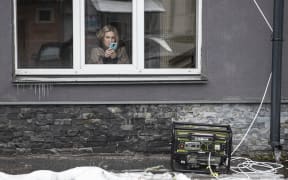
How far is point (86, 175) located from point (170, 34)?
2.48 m

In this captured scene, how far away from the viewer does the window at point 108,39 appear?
21.5ft

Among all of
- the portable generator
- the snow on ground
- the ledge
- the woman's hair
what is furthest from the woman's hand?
the snow on ground

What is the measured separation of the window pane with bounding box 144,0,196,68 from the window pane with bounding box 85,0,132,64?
278 millimetres

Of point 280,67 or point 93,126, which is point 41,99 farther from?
point 280,67

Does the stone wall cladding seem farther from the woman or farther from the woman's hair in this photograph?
the woman's hair

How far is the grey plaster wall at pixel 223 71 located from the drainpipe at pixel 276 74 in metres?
0.19

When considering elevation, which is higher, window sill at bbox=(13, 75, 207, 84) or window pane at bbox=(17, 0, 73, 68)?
window pane at bbox=(17, 0, 73, 68)

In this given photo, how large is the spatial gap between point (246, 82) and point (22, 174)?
3157mm

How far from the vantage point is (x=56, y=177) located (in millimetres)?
5305

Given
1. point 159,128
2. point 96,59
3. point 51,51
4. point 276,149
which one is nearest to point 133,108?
point 159,128

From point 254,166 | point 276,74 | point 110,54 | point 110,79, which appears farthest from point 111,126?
point 276,74

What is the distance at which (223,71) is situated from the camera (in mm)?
6555

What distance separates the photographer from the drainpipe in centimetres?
633

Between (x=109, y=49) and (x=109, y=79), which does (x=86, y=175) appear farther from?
(x=109, y=49)
